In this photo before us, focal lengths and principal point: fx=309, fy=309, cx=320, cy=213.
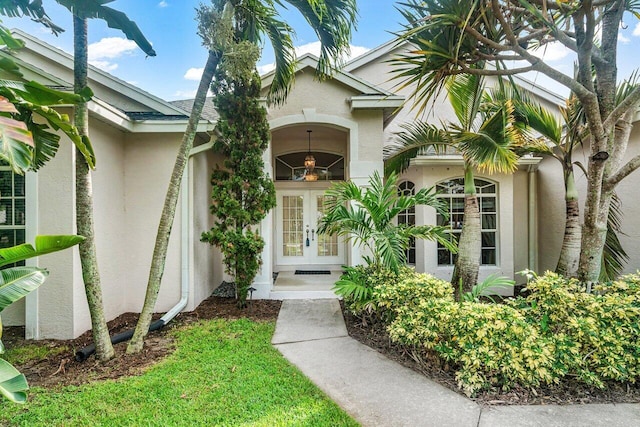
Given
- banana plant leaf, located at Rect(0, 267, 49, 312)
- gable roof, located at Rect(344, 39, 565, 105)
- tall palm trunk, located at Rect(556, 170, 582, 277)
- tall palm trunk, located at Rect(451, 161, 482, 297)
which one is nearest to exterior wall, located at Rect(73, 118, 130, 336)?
banana plant leaf, located at Rect(0, 267, 49, 312)

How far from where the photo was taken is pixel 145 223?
6348mm

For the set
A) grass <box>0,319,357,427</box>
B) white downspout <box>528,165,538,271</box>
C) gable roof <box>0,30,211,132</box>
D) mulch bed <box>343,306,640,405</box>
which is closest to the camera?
grass <box>0,319,357,427</box>

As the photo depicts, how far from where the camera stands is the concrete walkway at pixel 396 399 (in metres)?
3.00

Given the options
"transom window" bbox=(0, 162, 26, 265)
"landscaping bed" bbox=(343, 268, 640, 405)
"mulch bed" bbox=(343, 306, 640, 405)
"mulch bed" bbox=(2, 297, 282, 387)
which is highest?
"transom window" bbox=(0, 162, 26, 265)

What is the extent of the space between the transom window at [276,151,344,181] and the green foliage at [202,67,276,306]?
3.54 meters

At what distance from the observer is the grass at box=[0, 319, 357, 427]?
2.99 metres

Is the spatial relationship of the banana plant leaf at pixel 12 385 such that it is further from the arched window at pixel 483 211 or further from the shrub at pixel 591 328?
the arched window at pixel 483 211

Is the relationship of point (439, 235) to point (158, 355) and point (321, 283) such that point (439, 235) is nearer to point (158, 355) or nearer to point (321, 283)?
point (321, 283)

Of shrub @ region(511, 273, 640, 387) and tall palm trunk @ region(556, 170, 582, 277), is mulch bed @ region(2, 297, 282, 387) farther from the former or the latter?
tall palm trunk @ region(556, 170, 582, 277)

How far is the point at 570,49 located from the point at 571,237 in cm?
369

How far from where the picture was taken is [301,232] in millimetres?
10297

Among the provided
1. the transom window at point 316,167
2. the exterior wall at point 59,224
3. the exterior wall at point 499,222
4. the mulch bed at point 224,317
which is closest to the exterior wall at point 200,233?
the mulch bed at point 224,317

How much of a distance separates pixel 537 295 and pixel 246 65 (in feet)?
17.7

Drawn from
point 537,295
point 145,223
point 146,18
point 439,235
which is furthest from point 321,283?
point 146,18
